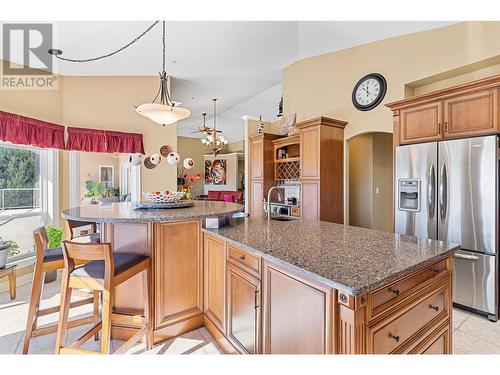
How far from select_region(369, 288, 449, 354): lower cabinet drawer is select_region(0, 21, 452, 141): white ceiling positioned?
3.34 meters

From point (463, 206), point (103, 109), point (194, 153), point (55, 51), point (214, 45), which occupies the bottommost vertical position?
point (463, 206)

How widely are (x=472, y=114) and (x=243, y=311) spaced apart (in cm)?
287

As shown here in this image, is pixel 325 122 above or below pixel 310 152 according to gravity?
above

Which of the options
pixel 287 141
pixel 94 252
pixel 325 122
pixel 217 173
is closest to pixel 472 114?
pixel 325 122

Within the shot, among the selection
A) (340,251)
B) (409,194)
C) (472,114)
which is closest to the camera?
(340,251)

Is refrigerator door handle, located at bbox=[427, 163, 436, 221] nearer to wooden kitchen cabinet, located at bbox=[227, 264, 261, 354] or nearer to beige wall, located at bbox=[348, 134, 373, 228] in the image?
wooden kitchen cabinet, located at bbox=[227, 264, 261, 354]

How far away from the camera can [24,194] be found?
372 centimetres

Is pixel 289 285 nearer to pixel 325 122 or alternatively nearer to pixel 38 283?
pixel 38 283

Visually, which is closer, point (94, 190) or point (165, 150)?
point (94, 190)

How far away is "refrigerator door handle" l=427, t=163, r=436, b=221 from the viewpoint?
288 cm

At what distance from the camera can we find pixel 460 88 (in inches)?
105
